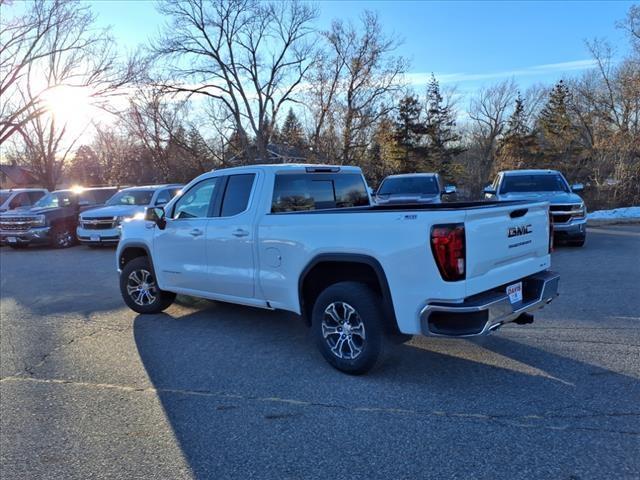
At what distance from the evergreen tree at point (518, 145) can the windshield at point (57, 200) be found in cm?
3046

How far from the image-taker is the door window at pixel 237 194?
5391mm

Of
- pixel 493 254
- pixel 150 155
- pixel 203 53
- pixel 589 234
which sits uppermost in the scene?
pixel 203 53

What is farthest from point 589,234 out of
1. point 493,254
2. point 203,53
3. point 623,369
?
point 203,53

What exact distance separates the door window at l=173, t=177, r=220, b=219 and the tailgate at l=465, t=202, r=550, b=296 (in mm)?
3148

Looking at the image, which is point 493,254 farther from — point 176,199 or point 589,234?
point 589,234

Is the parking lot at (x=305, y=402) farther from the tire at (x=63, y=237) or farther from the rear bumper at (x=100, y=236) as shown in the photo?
the tire at (x=63, y=237)

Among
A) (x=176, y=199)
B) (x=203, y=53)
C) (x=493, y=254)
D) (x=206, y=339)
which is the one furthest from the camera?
(x=203, y=53)

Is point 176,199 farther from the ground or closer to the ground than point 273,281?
farther from the ground

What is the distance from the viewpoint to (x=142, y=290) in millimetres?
6906

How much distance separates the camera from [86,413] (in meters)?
3.99

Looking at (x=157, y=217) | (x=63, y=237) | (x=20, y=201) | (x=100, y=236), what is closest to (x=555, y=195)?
(x=157, y=217)

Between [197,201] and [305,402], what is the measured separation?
2.98 meters

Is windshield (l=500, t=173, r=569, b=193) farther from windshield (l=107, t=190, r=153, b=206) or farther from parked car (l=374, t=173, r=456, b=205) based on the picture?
windshield (l=107, t=190, r=153, b=206)

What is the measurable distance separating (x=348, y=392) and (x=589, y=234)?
12.7 m
